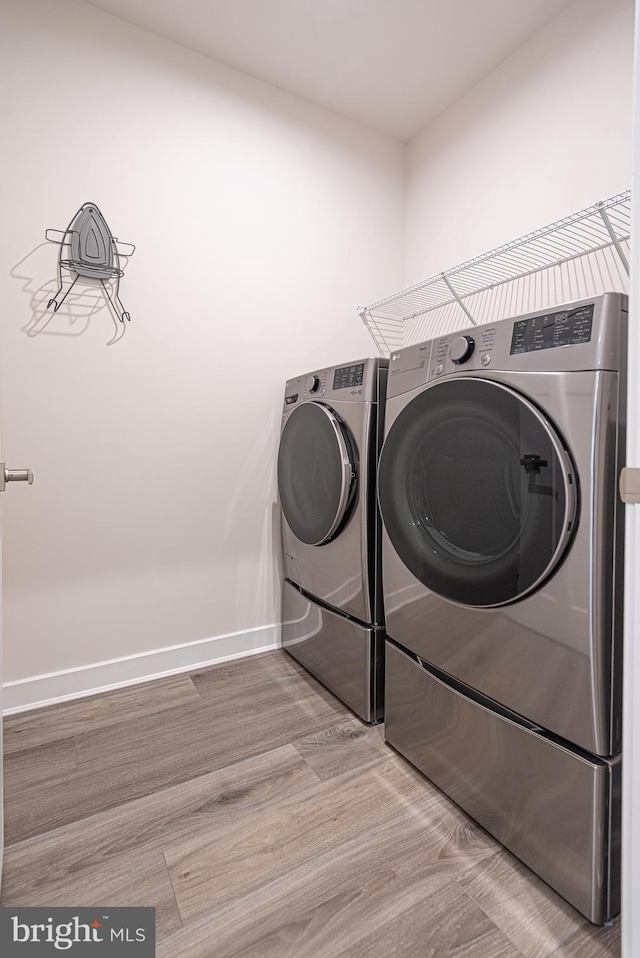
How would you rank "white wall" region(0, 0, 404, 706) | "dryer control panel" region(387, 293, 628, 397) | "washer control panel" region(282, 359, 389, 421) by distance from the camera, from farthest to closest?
1. "white wall" region(0, 0, 404, 706)
2. "washer control panel" region(282, 359, 389, 421)
3. "dryer control panel" region(387, 293, 628, 397)

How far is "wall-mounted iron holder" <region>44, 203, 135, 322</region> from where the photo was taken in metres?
1.65

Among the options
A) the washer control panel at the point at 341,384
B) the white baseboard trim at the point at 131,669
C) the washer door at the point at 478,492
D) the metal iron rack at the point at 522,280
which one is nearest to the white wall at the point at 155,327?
the white baseboard trim at the point at 131,669

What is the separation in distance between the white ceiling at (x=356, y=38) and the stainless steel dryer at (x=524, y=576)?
1393 mm

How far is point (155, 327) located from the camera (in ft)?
6.06

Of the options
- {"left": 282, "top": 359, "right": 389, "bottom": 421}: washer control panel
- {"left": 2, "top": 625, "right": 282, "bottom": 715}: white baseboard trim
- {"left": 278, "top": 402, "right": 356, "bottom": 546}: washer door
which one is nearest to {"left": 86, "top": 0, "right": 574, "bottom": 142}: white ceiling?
{"left": 282, "top": 359, "right": 389, "bottom": 421}: washer control panel

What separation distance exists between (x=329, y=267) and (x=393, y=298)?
36 centimetres

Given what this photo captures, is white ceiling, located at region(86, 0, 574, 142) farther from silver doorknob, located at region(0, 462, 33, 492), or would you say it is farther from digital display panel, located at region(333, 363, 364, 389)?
silver doorknob, located at region(0, 462, 33, 492)

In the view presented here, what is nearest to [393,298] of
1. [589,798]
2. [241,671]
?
[241,671]

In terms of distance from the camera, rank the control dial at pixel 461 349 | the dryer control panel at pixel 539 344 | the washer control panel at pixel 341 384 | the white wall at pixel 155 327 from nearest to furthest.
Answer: the dryer control panel at pixel 539 344 < the control dial at pixel 461 349 < the washer control panel at pixel 341 384 < the white wall at pixel 155 327

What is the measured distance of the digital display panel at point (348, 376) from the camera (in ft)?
5.11

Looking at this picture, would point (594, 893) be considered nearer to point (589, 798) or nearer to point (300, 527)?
point (589, 798)

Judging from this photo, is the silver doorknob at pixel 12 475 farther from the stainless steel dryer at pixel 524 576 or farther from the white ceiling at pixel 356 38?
the white ceiling at pixel 356 38

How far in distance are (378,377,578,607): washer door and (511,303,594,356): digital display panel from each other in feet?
0.34

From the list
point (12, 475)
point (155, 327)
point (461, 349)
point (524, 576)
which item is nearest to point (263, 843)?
point (524, 576)
